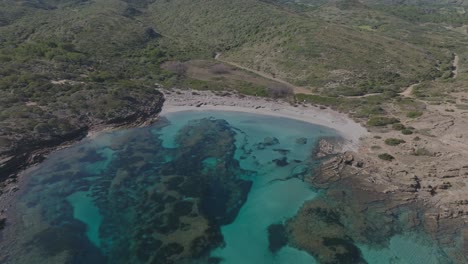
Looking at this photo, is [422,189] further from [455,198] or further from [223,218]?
[223,218]

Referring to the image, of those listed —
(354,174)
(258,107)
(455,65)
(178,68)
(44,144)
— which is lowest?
(455,65)

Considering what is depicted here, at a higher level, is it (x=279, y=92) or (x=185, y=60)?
(x=185, y=60)

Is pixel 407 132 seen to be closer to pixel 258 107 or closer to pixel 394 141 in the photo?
pixel 394 141

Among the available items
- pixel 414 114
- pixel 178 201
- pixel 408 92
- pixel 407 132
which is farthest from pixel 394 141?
pixel 178 201

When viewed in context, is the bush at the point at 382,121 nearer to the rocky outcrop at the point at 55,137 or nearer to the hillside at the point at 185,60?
the hillside at the point at 185,60

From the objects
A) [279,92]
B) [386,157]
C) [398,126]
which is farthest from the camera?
[279,92]

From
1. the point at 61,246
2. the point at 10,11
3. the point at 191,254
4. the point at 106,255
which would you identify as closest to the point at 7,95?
the point at 61,246

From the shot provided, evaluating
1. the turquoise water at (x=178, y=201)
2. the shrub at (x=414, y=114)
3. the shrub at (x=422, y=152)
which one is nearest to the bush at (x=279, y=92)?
the turquoise water at (x=178, y=201)
